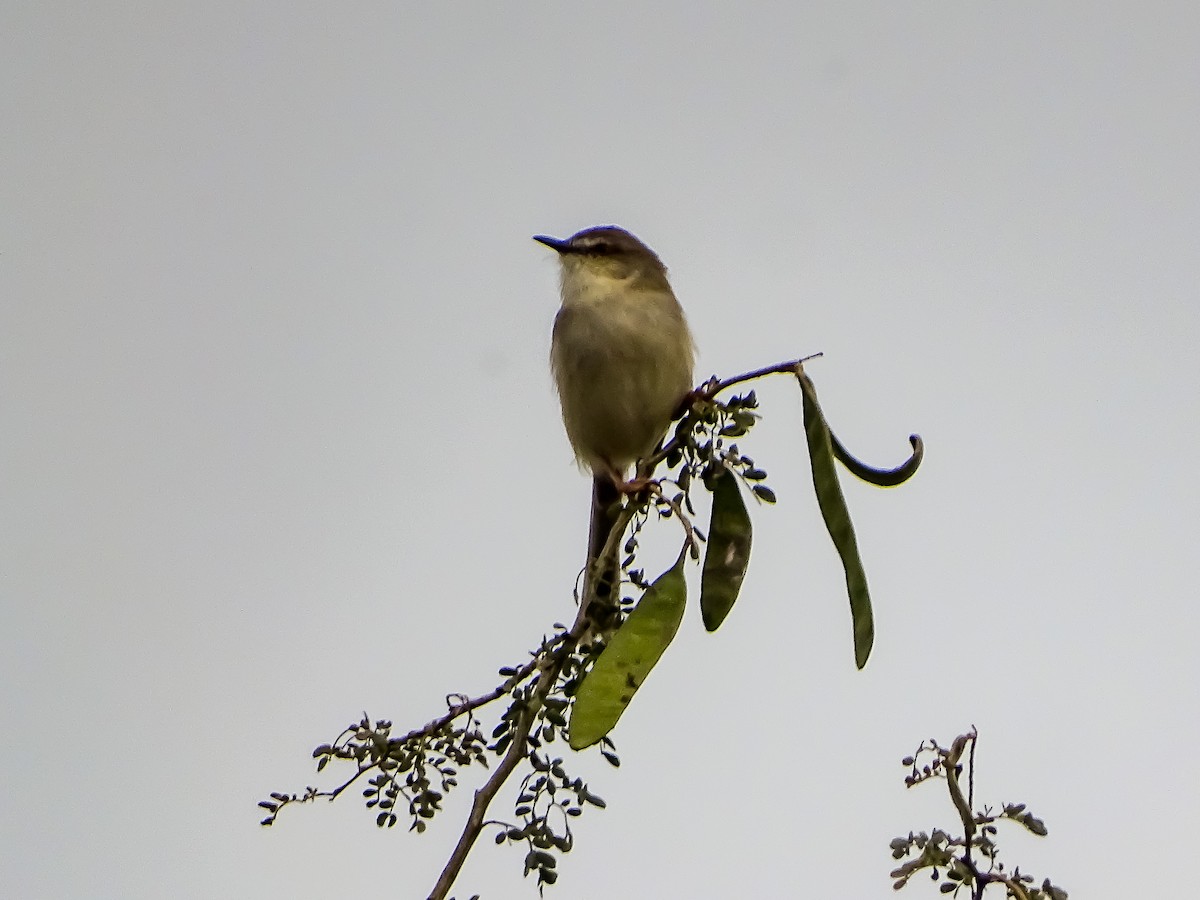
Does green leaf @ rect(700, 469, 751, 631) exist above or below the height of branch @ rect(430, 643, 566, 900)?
above

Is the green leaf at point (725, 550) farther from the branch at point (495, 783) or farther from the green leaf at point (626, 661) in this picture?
the branch at point (495, 783)

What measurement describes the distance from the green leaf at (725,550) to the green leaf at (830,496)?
8.0 inches

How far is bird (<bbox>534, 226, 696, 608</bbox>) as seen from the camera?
5047mm

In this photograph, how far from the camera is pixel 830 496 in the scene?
2.94 metres

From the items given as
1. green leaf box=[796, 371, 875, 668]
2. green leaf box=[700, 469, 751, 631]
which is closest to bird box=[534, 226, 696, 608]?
green leaf box=[700, 469, 751, 631]

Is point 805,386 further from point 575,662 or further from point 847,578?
point 575,662

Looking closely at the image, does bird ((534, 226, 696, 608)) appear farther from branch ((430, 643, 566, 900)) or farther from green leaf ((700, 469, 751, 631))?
branch ((430, 643, 566, 900))

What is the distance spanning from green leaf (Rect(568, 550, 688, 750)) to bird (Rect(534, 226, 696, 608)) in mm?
1730

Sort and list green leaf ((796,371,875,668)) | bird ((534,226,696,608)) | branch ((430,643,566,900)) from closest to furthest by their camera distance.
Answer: branch ((430,643,566,900)) → green leaf ((796,371,875,668)) → bird ((534,226,696,608))

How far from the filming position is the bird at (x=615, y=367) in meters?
5.05

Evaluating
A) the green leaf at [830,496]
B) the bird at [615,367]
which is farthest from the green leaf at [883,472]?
the bird at [615,367]

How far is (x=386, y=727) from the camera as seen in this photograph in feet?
9.44

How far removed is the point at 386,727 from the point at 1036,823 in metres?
1.39

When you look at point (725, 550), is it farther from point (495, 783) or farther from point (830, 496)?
point (495, 783)
